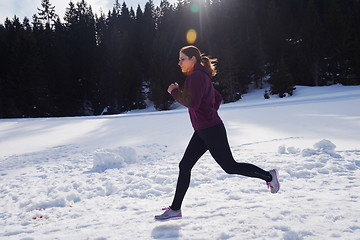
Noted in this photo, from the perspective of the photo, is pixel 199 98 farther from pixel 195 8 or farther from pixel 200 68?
pixel 195 8

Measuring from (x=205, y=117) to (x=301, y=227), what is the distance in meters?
1.33

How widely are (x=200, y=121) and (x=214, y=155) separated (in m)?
0.37

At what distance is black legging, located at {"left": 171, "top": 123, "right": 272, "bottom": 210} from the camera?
253cm

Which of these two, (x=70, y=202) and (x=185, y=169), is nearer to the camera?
(x=185, y=169)

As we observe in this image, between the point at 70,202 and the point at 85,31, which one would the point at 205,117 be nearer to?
the point at 70,202

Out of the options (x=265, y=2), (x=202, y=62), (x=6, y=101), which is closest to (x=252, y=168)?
(x=202, y=62)

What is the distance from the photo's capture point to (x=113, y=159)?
17.3ft

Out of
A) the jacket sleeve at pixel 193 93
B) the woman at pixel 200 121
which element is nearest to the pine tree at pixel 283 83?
the woman at pixel 200 121

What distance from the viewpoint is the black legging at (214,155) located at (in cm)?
253

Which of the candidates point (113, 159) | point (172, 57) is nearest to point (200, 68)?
point (113, 159)

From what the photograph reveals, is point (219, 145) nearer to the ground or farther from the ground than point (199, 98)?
nearer to the ground

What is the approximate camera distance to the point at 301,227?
2359 millimetres

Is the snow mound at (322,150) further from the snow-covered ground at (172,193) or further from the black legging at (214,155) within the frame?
the black legging at (214,155)

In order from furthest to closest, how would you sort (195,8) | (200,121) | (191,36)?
(195,8), (191,36), (200,121)
